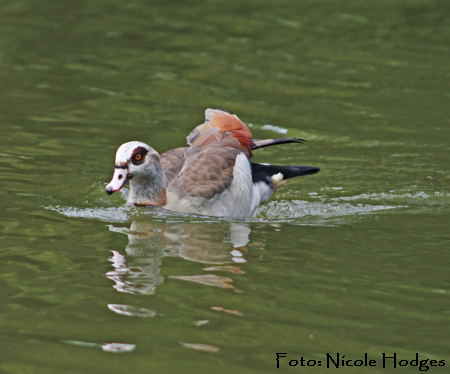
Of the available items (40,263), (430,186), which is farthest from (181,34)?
(40,263)

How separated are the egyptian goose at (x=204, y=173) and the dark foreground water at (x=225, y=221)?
0.80 feet

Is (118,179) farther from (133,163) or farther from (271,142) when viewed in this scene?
(271,142)

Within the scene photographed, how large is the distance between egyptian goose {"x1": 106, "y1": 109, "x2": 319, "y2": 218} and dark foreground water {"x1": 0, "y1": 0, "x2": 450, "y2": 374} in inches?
9.6

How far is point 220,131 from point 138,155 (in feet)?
4.74

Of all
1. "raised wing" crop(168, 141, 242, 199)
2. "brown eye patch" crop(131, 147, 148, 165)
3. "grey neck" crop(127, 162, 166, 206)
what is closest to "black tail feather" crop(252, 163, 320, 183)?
"raised wing" crop(168, 141, 242, 199)

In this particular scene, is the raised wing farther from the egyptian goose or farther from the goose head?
the goose head

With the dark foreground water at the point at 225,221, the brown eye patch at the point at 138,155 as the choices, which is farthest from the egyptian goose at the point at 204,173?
the dark foreground water at the point at 225,221

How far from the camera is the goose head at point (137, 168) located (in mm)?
10375

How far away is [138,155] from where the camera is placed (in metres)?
10.6

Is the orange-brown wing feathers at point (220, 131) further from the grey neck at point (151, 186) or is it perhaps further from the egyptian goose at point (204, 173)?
the grey neck at point (151, 186)

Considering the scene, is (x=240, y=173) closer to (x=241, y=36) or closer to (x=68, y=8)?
(x=241, y=36)

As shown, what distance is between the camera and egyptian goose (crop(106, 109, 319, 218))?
1066 centimetres

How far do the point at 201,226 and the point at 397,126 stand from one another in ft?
17.1

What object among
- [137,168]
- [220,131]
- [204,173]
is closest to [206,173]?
[204,173]
